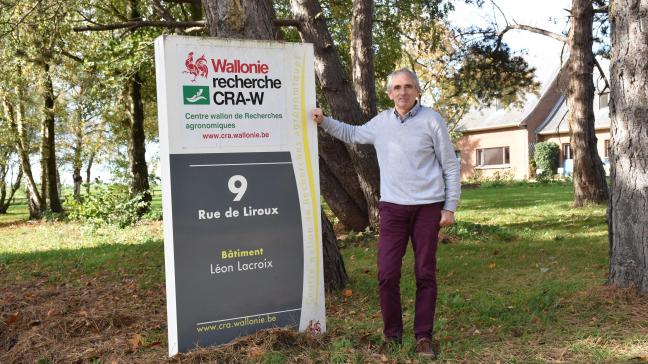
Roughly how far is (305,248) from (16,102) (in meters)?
24.0

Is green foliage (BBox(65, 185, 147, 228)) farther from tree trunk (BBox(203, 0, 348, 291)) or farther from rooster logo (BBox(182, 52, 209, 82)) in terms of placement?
rooster logo (BBox(182, 52, 209, 82))

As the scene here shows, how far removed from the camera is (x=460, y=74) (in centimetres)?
1672

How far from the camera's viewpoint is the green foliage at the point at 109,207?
57.8ft

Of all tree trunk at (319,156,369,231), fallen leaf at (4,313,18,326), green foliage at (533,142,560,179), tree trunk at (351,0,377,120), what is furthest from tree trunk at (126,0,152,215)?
green foliage at (533,142,560,179)

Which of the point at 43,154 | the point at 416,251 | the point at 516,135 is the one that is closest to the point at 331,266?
the point at 416,251

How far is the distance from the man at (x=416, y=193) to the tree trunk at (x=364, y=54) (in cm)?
663

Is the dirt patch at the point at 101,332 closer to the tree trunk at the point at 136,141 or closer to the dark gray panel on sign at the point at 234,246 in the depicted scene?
the dark gray panel on sign at the point at 234,246

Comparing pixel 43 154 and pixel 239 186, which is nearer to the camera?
pixel 239 186

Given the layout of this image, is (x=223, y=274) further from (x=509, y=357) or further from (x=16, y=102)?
(x=16, y=102)

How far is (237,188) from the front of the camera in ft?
15.4

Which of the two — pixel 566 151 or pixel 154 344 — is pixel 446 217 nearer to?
pixel 154 344

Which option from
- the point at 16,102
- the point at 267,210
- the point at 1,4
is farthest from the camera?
the point at 16,102

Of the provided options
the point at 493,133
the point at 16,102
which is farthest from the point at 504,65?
the point at 493,133

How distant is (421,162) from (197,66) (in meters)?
1.76
